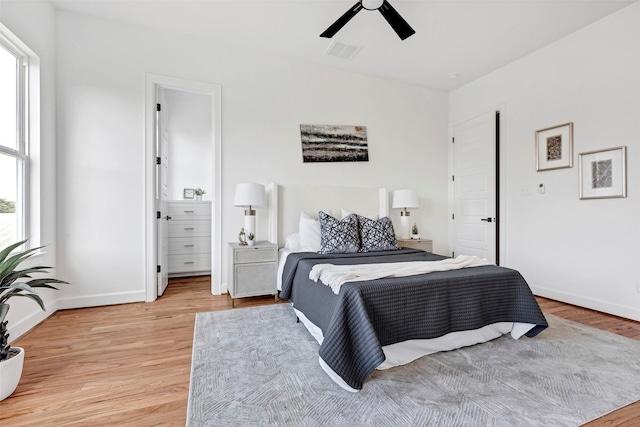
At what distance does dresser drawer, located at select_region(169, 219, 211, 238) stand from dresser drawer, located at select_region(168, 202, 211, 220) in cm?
8

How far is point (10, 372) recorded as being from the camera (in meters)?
1.57

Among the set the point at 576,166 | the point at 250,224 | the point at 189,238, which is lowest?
the point at 189,238

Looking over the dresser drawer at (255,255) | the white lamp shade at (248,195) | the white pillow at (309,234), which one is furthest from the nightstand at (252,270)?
the white lamp shade at (248,195)

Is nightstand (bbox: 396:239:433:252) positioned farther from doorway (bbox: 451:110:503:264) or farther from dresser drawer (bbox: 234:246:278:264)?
dresser drawer (bbox: 234:246:278:264)

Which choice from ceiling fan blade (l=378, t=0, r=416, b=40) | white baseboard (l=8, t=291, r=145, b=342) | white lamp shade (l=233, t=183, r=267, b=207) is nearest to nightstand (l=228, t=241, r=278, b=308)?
white lamp shade (l=233, t=183, r=267, b=207)

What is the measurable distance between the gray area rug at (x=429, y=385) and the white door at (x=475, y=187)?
1.97m

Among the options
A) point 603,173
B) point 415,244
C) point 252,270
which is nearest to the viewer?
point 603,173

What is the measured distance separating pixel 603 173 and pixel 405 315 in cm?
271

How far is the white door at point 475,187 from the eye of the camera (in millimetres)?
4105

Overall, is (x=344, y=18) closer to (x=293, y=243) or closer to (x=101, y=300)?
(x=293, y=243)

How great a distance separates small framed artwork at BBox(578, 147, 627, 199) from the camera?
2.83 m

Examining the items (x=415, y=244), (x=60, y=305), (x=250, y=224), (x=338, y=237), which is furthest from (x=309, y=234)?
(x=60, y=305)

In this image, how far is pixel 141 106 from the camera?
3291mm

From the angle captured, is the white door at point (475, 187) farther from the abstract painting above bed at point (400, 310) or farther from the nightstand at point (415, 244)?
the abstract painting above bed at point (400, 310)
